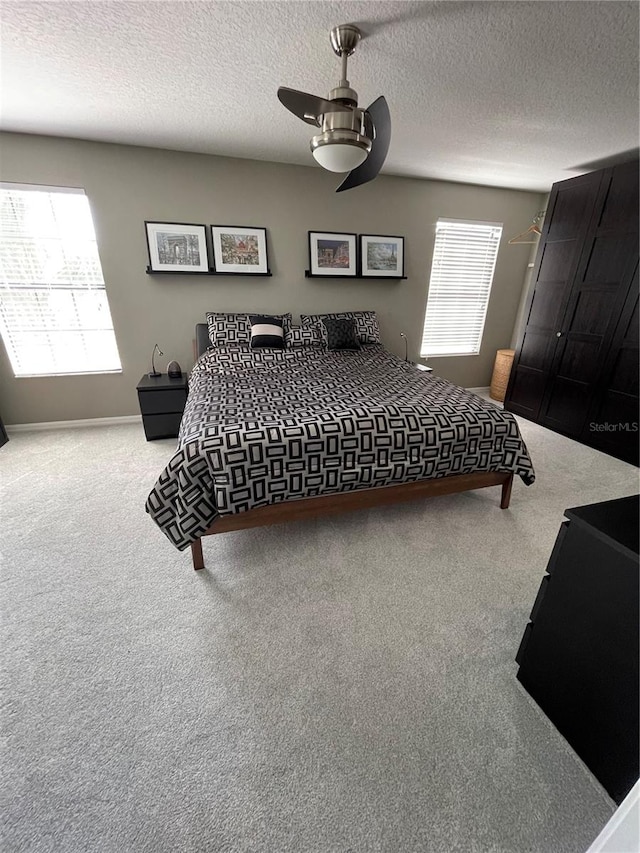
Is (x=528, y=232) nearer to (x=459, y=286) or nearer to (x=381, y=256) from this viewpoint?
(x=459, y=286)

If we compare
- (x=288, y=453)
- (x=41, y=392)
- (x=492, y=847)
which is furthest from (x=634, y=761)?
(x=41, y=392)

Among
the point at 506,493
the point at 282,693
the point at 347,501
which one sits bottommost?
the point at 282,693

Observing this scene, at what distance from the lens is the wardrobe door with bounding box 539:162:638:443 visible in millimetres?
2801

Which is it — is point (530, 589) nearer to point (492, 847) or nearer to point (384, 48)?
point (492, 847)

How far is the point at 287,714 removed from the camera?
117cm

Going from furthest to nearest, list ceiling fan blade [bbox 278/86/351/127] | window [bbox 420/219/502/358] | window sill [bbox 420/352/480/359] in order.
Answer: window sill [bbox 420/352/480/359] < window [bbox 420/219/502/358] < ceiling fan blade [bbox 278/86/351/127]

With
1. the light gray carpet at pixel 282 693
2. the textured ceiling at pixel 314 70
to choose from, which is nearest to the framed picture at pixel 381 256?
the textured ceiling at pixel 314 70

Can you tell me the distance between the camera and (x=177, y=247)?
315cm

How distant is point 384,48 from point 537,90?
955mm

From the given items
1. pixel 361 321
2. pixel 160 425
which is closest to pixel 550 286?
pixel 361 321

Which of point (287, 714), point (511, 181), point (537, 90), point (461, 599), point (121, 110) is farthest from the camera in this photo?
point (511, 181)

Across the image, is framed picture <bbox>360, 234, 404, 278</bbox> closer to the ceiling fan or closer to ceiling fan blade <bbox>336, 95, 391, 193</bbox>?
ceiling fan blade <bbox>336, 95, 391, 193</bbox>

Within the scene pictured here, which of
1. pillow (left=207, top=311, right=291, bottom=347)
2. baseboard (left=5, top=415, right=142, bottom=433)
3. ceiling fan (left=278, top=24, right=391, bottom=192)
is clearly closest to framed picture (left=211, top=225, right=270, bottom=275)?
pillow (left=207, top=311, right=291, bottom=347)

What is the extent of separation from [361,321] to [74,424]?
310 cm
